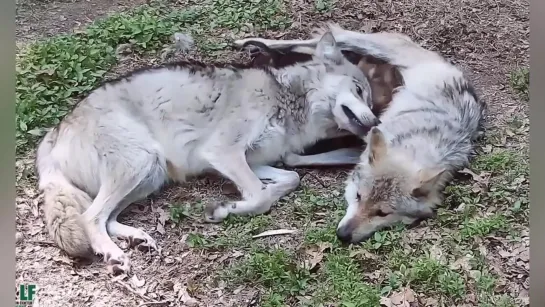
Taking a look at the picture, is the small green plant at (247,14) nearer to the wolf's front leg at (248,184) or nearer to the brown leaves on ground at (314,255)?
the wolf's front leg at (248,184)

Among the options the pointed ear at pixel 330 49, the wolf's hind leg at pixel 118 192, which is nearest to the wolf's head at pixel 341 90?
the pointed ear at pixel 330 49

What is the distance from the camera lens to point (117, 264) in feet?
8.00

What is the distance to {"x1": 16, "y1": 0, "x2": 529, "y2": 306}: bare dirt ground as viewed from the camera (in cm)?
246

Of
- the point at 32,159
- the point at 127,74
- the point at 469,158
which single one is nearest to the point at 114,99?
the point at 127,74

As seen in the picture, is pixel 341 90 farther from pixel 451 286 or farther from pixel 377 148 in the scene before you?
pixel 451 286

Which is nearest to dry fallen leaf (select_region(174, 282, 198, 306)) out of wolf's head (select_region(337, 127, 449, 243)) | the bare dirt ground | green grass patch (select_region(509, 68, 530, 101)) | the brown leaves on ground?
the bare dirt ground

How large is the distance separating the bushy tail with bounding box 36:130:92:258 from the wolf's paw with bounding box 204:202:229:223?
0.48m

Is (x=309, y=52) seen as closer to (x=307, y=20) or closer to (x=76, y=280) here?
(x=307, y=20)

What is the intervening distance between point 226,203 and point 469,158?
3.50ft

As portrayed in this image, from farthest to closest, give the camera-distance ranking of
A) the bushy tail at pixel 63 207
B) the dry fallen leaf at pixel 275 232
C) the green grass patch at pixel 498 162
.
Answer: the green grass patch at pixel 498 162 < the dry fallen leaf at pixel 275 232 < the bushy tail at pixel 63 207

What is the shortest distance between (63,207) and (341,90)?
4.19ft

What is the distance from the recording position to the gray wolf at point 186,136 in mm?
2480

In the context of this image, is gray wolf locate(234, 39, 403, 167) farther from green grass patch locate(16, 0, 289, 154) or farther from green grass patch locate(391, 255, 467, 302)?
green grass patch locate(391, 255, 467, 302)

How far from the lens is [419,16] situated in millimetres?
2797
